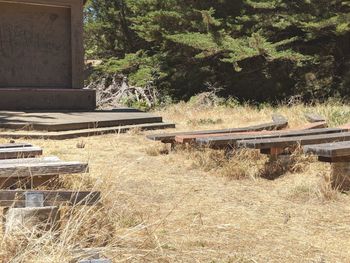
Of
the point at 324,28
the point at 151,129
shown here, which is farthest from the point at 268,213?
the point at 324,28

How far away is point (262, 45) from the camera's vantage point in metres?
15.2

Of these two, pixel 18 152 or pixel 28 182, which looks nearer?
pixel 28 182

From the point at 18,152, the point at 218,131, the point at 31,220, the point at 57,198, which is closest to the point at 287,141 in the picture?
the point at 218,131

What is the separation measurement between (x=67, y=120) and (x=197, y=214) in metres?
6.67

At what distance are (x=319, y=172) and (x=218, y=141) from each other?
1.31 m

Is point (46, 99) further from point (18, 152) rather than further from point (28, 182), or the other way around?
point (28, 182)

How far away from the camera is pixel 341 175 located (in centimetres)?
542

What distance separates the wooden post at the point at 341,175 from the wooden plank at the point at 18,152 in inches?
112

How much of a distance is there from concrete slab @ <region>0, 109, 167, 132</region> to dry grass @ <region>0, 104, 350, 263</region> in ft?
7.22

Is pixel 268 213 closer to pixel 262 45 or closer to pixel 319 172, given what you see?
pixel 319 172

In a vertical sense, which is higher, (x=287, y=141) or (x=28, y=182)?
(x=287, y=141)

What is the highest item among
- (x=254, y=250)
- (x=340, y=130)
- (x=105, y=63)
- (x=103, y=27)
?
(x=103, y=27)

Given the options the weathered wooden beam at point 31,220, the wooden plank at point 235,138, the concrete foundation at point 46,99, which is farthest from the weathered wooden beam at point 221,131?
the concrete foundation at point 46,99

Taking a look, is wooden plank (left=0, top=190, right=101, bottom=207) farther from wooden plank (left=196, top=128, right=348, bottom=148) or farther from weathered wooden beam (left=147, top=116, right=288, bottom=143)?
weathered wooden beam (left=147, top=116, right=288, bottom=143)
